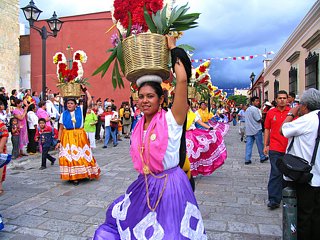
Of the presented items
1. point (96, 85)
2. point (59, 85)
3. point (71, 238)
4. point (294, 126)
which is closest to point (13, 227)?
point (71, 238)

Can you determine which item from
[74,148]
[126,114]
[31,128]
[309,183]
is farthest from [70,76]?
[126,114]

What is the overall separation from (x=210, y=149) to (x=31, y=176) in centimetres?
442

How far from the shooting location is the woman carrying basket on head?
2.10 meters

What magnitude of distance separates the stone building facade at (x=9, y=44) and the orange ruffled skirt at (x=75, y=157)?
1593 centimetres

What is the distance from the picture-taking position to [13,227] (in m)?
4.16

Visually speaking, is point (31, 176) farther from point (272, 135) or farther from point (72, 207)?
point (272, 135)

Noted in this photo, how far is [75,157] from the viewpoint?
6.49m

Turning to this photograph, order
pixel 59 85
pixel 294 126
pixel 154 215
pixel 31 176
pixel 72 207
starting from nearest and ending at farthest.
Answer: pixel 154 215 < pixel 294 126 < pixel 72 207 < pixel 59 85 < pixel 31 176

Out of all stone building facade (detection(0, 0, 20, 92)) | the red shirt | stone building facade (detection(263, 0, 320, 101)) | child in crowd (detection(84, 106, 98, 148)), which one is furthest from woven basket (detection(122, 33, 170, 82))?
stone building facade (detection(0, 0, 20, 92))

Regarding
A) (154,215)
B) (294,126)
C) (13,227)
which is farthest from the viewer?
(13,227)

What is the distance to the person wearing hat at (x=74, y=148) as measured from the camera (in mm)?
6434

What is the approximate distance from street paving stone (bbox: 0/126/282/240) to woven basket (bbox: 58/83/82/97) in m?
1.97

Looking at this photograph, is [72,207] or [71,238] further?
[72,207]

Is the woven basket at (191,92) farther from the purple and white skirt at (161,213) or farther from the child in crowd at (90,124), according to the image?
the purple and white skirt at (161,213)
